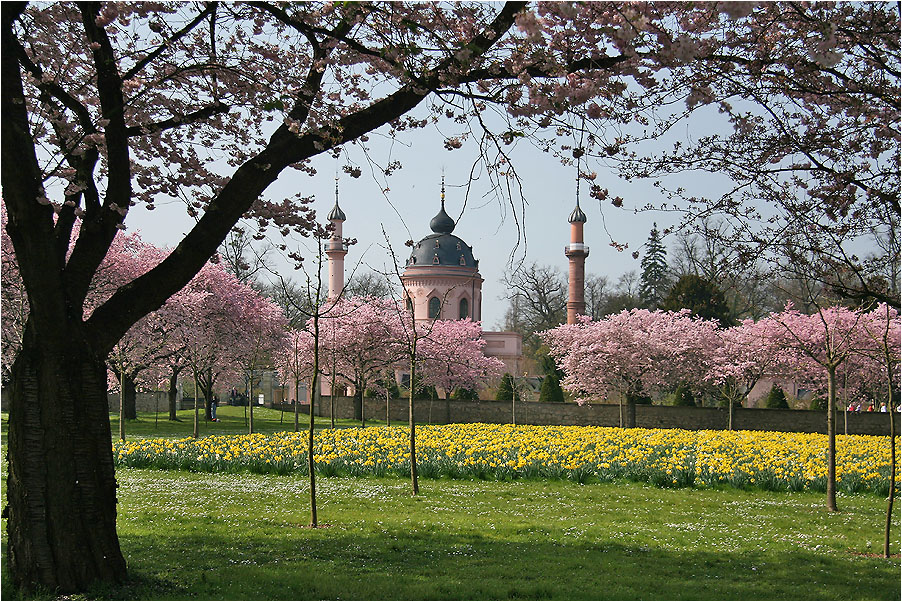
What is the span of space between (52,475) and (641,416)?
3148 cm

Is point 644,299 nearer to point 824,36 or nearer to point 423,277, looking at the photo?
point 423,277

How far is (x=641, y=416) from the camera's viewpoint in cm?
3541

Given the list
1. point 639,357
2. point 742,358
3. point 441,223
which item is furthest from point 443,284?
point 742,358

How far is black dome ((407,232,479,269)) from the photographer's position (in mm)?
57625

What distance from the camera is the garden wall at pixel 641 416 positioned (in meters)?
32.5

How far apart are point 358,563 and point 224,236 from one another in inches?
119

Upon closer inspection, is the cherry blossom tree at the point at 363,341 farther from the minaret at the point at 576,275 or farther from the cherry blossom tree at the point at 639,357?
the minaret at the point at 576,275

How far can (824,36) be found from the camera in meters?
4.80

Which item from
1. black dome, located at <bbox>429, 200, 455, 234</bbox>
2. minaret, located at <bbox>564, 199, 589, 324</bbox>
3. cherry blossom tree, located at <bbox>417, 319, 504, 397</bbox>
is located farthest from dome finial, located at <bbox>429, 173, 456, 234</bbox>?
cherry blossom tree, located at <bbox>417, 319, 504, 397</bbox>

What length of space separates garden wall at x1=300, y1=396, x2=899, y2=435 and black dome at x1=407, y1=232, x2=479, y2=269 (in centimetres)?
1691

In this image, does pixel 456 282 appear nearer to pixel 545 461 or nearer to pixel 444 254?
pixel 444 254

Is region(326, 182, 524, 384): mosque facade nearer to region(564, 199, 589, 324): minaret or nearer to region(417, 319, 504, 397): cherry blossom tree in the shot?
region(564, 199, 589, 324): minaret

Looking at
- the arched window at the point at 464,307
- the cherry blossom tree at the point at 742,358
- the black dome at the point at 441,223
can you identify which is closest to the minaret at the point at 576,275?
the arched window at the point at 464,307

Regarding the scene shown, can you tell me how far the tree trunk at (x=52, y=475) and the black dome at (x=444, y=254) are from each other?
5118 centimetres
